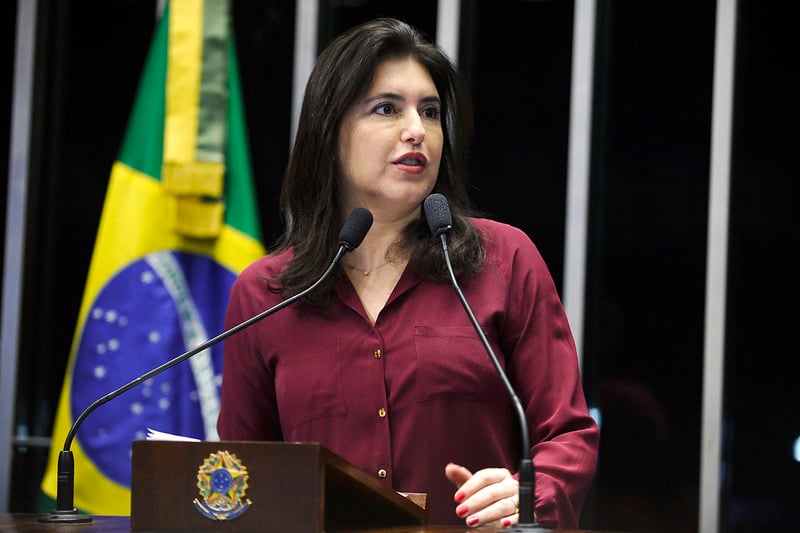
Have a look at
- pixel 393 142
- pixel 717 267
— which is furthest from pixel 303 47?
pixel 393 142

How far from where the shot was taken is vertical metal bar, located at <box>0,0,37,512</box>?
4.38 meters

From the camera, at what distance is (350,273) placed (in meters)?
2.23

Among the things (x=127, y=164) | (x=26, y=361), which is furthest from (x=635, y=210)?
(x=26, y=361)

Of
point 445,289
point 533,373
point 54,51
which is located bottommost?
point 533,373

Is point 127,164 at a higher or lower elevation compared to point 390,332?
higher

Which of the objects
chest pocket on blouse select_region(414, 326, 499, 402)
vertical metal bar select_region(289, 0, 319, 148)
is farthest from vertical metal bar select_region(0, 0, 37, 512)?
chest pocket on blouse select_region(414, 326, 499, 402)

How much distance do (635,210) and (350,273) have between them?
2042 millimetres

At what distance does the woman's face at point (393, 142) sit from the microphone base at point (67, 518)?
82 cm

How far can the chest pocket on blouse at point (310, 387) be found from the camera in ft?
6.81

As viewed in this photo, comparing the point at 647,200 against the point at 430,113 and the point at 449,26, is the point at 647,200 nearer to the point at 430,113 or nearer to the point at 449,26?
the point at 449,26

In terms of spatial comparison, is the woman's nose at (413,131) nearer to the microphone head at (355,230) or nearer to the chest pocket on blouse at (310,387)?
the microphone head at (355,230)

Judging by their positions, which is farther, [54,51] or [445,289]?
[54,51]

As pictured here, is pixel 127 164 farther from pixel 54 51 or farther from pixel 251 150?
pixel 54 51

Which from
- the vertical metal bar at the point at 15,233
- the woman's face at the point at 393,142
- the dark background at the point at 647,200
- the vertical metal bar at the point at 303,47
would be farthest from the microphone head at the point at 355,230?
the vertical metal bar at the point at 15,233
